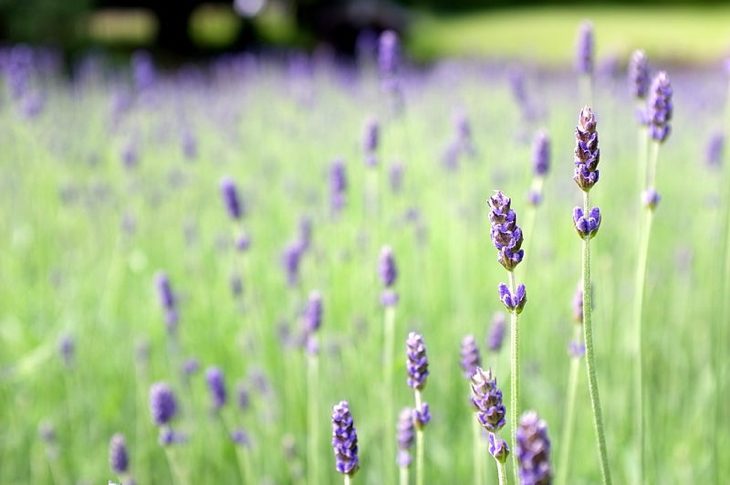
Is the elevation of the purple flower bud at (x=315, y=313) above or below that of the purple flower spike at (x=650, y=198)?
below

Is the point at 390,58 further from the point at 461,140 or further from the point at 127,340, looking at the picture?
the point at 127,340

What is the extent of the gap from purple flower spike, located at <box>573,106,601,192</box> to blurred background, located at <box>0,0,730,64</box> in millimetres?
9915

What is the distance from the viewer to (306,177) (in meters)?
5.23

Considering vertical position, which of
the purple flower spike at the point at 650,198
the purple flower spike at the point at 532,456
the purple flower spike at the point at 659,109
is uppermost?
the purple flower spike at the point at 659,109

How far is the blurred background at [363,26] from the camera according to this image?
1231cm

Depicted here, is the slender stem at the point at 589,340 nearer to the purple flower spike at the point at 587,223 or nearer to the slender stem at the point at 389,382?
the purple flower spike at the point at 587,223

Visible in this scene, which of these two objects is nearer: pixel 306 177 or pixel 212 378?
pixel 212 378

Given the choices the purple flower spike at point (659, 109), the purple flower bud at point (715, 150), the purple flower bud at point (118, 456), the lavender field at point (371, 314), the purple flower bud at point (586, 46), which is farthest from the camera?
the purple flower bud at point (715, 150)

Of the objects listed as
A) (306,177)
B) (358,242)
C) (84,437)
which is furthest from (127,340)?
(306,177)

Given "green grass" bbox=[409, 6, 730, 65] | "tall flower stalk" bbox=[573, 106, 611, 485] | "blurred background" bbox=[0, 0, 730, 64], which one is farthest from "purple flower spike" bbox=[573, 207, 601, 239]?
"green grass" bbox=[409, 6, 730, 65]

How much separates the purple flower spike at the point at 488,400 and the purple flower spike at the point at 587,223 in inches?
6.9

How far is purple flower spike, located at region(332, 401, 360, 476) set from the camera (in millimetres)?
926

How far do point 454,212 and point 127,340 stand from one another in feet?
4.23

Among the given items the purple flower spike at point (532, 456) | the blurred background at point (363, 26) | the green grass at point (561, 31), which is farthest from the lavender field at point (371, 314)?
the green grass at point (561, 31)
